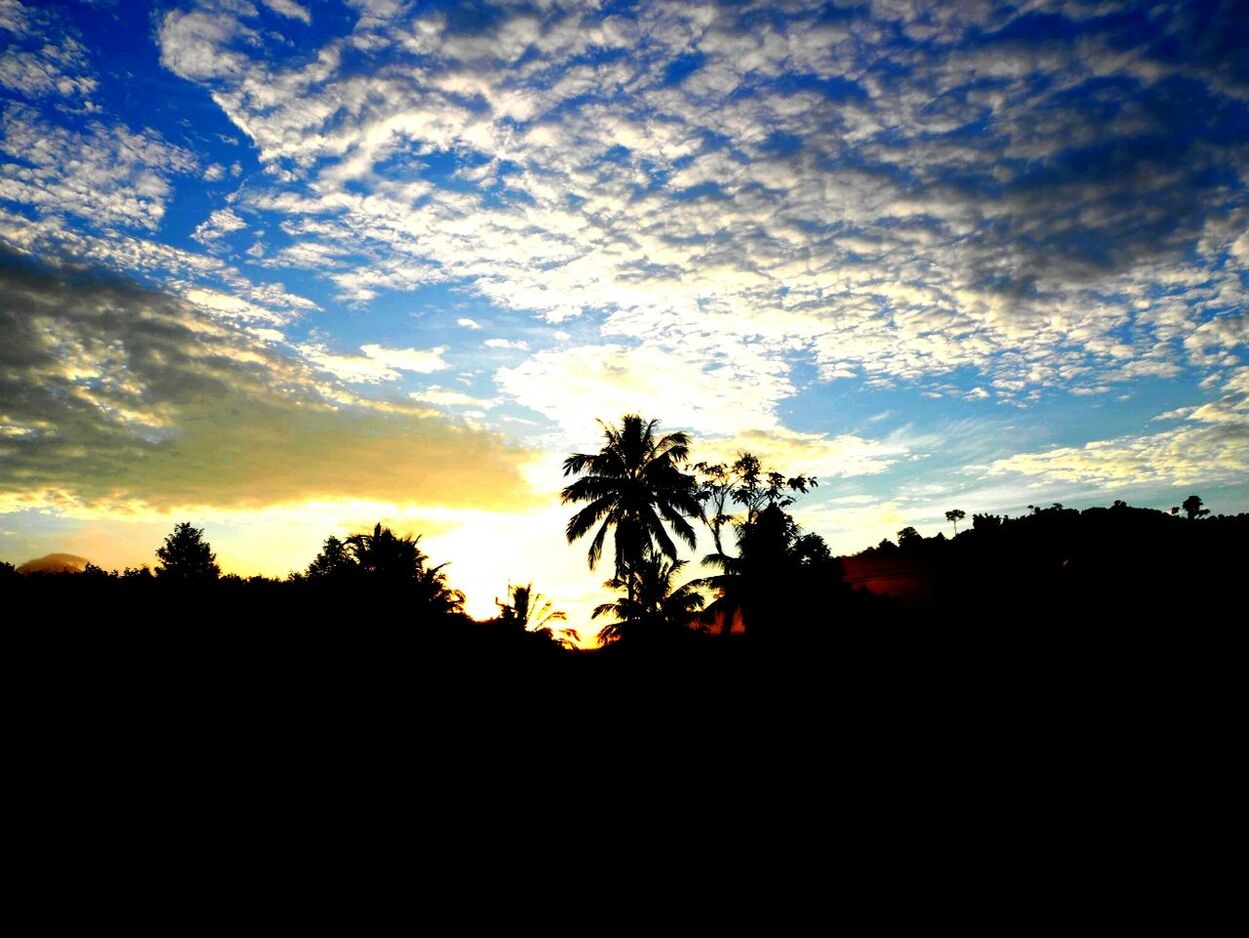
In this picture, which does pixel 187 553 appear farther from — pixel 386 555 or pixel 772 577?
pixel 772 577

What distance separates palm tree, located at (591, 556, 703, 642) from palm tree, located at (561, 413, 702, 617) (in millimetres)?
774

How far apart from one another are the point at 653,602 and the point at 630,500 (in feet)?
17.8

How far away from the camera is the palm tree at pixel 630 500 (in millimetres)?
26516

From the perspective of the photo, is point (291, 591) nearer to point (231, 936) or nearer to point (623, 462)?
point (231, 936)

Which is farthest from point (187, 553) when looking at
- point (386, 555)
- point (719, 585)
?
point (719, 585)

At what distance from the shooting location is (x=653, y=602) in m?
28.4

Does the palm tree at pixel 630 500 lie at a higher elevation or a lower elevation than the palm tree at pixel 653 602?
higher

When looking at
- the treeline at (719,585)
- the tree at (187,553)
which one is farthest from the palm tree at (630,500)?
the tree at (187,553)

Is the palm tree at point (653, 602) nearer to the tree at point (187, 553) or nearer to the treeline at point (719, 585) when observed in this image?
the treeline at point (719, 585)

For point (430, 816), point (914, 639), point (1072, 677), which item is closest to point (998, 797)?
point (1072, 677)

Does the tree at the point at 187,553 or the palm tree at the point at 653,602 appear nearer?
the palm tree at the point at 653,602

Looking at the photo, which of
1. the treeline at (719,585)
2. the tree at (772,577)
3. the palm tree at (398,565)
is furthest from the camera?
the palm tree at (398,565)

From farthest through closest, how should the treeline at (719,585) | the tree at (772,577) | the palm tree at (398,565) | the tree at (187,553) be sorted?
1. the tree at (187,553)
2. the palm tree at (398,565)
3. the tree at (772,577)
4. the treeline at (719,585)

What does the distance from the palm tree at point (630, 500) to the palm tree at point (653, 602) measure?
0.77m
